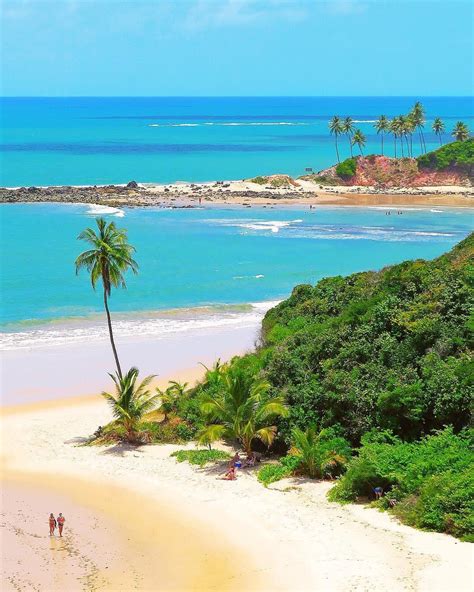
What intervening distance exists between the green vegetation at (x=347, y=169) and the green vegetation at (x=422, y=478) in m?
89.4

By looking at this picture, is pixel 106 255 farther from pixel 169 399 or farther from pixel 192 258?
pixel 192 258

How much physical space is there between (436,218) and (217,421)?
63.9 meters

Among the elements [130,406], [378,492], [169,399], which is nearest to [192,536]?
[378,492]

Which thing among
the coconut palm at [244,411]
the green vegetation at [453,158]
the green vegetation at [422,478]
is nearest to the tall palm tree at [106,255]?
the coconut palm at [244,411]

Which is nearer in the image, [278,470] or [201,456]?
[278,470]

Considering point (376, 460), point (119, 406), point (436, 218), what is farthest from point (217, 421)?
point (436, 218)

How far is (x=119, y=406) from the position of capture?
28.9 meters

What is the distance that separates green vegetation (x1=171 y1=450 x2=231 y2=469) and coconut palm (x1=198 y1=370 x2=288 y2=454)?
1.35ft

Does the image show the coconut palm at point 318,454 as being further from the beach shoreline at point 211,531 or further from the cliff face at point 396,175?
the cliff face at point 396,175

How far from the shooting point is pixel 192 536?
21.6 metres

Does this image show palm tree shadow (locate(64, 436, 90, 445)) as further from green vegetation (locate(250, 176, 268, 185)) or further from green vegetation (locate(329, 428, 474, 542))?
green vegetation (locate(250, 176, 268, 185))

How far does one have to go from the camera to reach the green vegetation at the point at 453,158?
109 metres

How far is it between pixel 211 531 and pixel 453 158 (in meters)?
93.8

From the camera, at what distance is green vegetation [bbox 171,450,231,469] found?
1057 inches
